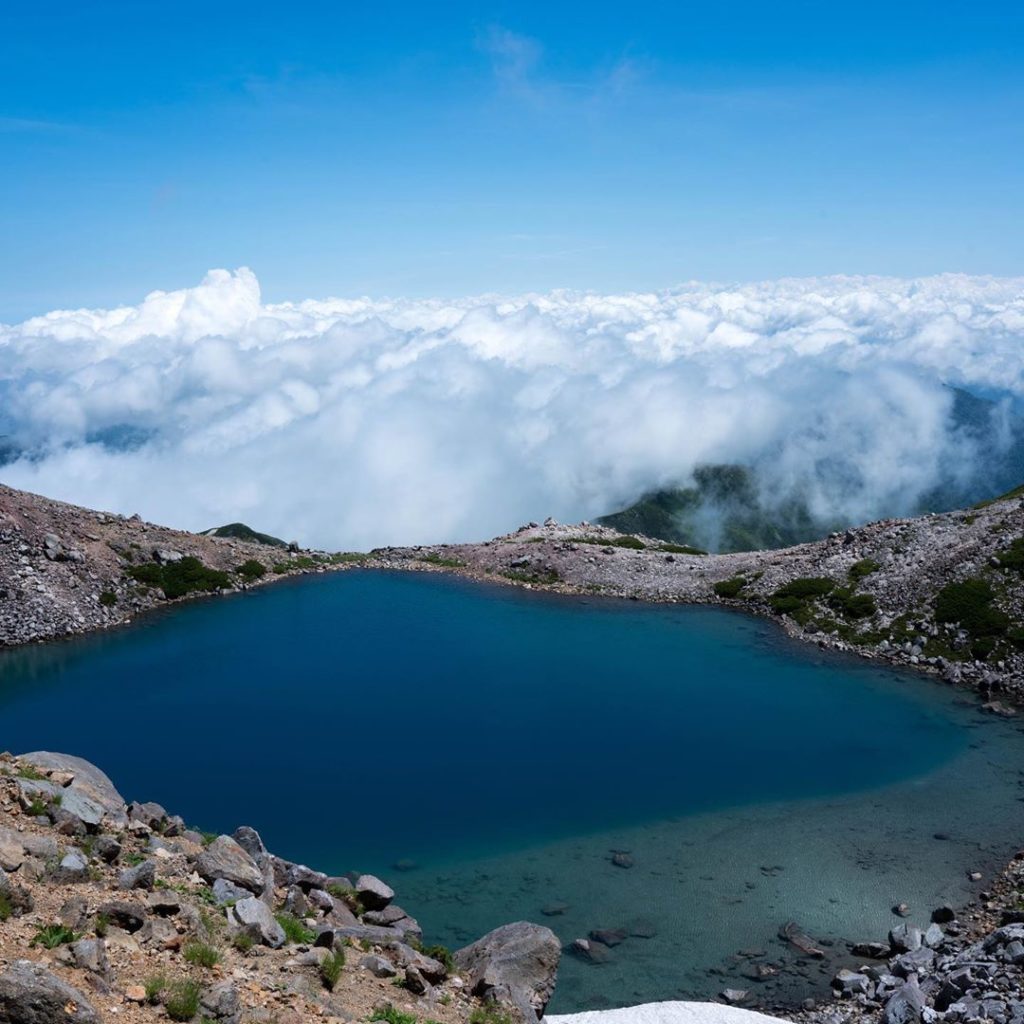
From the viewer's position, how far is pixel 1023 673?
57.3 m

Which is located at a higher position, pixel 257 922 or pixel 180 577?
pixel 180 577

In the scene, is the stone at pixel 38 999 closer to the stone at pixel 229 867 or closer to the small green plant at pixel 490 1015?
the stone at pixel 229 867

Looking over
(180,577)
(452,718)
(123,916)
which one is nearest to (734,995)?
(123,916)

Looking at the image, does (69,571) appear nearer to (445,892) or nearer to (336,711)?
(336,711)

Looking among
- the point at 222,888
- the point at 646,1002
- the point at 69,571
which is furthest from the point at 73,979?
the point at 69,571

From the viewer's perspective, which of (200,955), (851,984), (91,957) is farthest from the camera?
(851,984)

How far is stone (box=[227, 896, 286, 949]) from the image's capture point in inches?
827

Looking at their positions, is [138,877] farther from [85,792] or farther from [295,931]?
[85,792]

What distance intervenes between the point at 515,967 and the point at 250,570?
212ft

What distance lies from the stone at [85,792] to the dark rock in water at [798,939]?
2339cm

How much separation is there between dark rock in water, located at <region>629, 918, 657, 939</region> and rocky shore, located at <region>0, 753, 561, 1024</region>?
5.49 metres

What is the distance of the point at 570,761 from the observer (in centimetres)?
4647

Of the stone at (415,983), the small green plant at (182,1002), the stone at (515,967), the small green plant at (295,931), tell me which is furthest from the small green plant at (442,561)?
the small green plant at (182,1002)

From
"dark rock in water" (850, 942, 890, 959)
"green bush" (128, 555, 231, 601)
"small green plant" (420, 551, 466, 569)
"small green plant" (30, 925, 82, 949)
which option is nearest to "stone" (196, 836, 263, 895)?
"small green plant" (30, 925, 82, 949)
